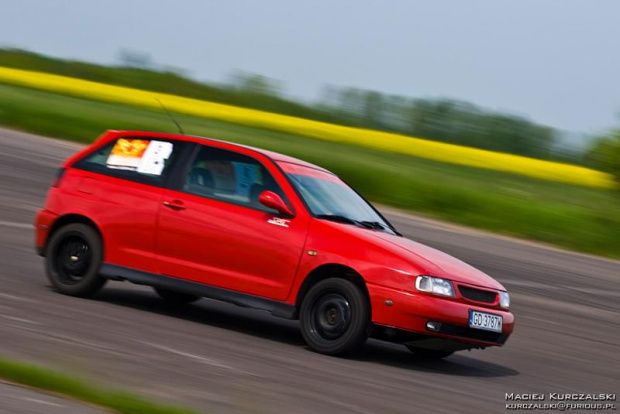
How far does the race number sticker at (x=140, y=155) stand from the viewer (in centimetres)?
989

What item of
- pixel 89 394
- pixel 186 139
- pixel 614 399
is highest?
pixel 186 139

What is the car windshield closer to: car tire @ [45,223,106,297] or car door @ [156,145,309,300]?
car door @ [156,145,309,300]

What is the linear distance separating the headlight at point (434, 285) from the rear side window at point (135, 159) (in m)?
2.58

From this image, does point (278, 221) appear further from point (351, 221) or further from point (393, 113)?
point (393, 113)

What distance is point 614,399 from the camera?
8539 millimetres

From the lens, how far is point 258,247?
905cm

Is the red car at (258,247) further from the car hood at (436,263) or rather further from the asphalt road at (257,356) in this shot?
the asphalt road at (257,356)

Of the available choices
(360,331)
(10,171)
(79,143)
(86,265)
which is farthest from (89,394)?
(79,143)

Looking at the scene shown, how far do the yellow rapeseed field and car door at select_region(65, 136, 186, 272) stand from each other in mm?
26638

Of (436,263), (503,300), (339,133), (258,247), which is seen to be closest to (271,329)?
(258,247)

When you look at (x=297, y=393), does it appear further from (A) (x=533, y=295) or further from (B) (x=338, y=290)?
(A) (x=533, y=295)

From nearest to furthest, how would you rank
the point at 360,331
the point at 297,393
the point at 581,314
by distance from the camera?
the point at 297,393
the point at 360,331
the point at 581,314

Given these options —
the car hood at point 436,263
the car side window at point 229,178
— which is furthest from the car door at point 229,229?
the car hood at point 436,263

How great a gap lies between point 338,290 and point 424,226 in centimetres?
1278
